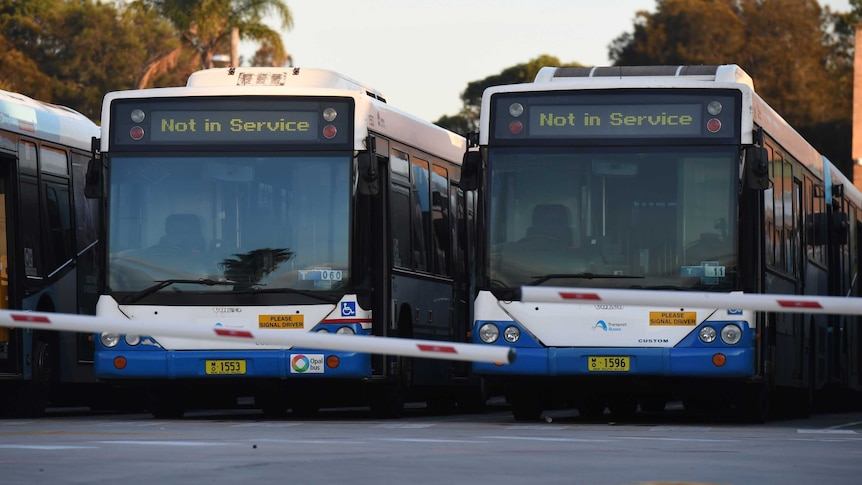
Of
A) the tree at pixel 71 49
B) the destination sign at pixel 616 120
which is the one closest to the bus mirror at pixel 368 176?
the destination sign at pixel 616 120

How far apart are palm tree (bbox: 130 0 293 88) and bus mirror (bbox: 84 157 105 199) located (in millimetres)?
32825

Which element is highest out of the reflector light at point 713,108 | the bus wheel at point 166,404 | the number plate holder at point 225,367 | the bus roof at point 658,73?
the bus roof at point 658,73

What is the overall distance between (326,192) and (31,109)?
13.7 ft

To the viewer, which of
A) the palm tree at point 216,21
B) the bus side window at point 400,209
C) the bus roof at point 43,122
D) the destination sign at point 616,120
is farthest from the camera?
the palm tree at point 216,21

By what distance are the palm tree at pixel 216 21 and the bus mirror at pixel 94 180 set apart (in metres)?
32.8

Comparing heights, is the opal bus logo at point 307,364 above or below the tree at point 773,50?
below

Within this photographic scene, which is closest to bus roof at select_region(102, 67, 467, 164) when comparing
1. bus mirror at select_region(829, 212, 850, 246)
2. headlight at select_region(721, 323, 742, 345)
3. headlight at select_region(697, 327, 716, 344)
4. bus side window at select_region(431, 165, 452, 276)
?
bus side window at select_region(431, 165, 452, 276)

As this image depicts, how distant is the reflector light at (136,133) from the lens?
17.9 metres

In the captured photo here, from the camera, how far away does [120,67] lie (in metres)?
74.6

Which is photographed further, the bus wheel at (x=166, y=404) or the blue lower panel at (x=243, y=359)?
the bus wheel at (x=166, y=404)

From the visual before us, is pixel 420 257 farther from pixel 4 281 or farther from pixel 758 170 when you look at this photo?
pixel 758 170

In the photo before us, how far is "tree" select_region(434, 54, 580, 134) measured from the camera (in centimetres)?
7944

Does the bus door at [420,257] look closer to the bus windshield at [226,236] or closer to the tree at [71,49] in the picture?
the bus windshield at [226,236]

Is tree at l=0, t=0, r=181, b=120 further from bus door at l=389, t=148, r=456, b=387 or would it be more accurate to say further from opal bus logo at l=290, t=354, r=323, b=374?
opal bus logo at l=290, t=354, r=323, b=374
